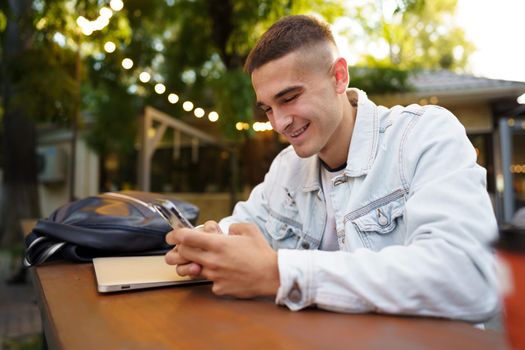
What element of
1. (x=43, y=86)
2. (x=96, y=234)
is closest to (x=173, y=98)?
(x=43, y=86)

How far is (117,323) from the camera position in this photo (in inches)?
32.1

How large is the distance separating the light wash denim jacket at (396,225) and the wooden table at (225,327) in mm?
50

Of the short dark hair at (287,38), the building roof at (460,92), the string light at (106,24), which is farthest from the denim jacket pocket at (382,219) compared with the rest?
the building roof at (460,92)

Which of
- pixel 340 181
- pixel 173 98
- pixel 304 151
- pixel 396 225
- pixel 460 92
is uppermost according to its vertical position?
pixel 460 92

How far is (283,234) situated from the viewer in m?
1.61

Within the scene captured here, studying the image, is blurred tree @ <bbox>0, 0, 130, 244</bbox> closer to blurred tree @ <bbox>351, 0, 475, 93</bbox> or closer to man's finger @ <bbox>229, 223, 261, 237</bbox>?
blurred tree @ <bbox>351, 0, 475, 93</bbox>

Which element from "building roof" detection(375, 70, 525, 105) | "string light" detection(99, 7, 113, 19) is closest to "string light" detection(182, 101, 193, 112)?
"string light" detection(99, 7, 113, 19)

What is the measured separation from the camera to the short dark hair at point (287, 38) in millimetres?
1443

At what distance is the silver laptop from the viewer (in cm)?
107

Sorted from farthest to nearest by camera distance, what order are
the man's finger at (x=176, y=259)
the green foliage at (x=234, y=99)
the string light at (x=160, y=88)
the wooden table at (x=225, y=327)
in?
the string light at (x=160, y=88) < the green foliage at (x=234, y=99) < the man's finger at (x=176, y=259) < the wooden table at (x=225, y=327)

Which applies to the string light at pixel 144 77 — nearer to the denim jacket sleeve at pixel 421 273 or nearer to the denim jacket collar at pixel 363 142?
the denim jacket collar at pixel 363 142

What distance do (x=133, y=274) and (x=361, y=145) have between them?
805 mm

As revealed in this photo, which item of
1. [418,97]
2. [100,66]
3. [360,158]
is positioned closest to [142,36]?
[100,66]

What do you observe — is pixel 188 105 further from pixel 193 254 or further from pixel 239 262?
pixel 239 262
